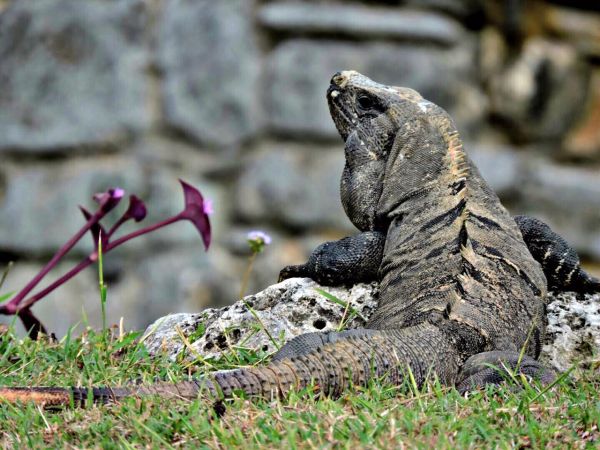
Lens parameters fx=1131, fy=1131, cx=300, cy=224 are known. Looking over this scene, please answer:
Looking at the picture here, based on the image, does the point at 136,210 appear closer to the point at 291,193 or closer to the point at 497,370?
the point at 497,370

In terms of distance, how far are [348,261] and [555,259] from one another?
0.87 meters

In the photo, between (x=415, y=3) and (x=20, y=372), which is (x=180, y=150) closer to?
(x=415, y=3)

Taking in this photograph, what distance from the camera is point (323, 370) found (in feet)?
11.7

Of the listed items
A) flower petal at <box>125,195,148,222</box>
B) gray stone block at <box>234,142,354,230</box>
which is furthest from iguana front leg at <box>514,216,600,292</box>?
gray stone block at <box>234,142,354,230</box>

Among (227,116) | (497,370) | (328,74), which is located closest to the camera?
(497,370)

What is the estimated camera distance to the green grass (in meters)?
3.04

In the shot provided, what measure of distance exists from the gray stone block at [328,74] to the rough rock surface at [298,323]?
311cm

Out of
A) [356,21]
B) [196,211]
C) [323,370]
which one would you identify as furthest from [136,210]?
[356,21]

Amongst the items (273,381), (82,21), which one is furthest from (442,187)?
(82,21)

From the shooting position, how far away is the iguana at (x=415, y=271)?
3.58 metres

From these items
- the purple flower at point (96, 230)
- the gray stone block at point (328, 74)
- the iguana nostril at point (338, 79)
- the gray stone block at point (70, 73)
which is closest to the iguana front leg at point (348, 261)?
the iguana nostril at point (338, 79)

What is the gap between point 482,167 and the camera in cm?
770

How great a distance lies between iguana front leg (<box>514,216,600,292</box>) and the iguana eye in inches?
32.9

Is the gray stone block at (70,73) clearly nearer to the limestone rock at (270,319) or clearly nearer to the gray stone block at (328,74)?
the gray stone block at (328,74)
